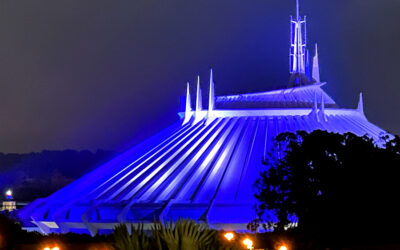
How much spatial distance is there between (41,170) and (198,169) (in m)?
51.9

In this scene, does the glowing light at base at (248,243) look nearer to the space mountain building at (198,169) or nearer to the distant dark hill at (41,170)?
the space mountain building at (198,169)

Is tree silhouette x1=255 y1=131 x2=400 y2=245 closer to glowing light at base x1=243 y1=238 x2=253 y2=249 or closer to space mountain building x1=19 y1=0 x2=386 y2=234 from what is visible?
glowing light at base x1=243 y1=238 x2=253 y2=249

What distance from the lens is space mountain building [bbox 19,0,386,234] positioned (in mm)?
17688

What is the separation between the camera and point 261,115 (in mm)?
25047

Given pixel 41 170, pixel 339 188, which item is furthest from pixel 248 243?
pixel 41 170

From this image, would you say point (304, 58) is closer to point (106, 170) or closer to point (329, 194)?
point (106, 170)

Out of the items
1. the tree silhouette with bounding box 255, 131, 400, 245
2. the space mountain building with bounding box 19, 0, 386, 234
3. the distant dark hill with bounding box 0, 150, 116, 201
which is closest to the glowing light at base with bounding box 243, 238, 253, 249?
the tree silhouette with bounding box 255, 131, 400, 245

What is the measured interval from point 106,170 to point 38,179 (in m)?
43.8

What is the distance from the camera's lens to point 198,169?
66.4 feet

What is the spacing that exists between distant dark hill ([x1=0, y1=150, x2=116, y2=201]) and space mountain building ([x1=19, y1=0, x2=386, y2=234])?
36.3 m

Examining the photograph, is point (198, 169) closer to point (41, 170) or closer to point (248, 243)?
point (248, 243)

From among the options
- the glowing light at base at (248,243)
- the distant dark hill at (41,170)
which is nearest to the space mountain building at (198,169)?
the glowing light at base at (248,243)

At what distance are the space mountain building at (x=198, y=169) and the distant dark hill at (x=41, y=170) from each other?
1429 inches

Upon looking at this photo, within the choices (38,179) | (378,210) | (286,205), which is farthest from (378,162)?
(38,179)
